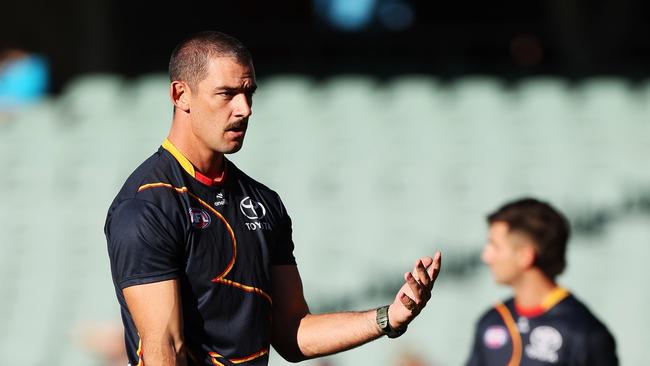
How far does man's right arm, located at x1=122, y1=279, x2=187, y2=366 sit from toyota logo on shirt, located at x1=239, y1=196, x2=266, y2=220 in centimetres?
41

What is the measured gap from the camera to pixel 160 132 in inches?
380

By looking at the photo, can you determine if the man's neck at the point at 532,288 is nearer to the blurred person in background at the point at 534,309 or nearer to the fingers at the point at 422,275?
the blurred person in background at the point at 534,309

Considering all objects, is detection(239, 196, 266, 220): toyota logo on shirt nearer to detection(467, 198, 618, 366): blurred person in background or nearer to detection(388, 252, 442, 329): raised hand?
detection(388, 252, 442, 329): raised hand

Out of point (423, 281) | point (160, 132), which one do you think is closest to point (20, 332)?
point (160, 132)

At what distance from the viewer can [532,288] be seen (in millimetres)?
5086

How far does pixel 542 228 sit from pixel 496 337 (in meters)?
0.56

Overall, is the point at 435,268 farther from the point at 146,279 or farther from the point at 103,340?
the point at 103,340

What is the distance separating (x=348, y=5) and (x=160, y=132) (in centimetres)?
394

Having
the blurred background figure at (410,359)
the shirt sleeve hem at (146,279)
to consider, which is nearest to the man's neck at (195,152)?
the shirt sleeve hem at (146,279)

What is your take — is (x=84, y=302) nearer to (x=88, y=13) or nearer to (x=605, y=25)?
(x=88, y=13)

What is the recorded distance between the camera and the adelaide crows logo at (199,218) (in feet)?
10.3

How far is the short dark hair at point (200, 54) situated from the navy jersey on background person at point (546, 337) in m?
2.23

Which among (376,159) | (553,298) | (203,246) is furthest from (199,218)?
(376,159)

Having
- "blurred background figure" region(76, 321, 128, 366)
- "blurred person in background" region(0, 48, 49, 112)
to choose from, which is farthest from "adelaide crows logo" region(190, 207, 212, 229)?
"blurred person in background" region(0, 48, 49, 112)
